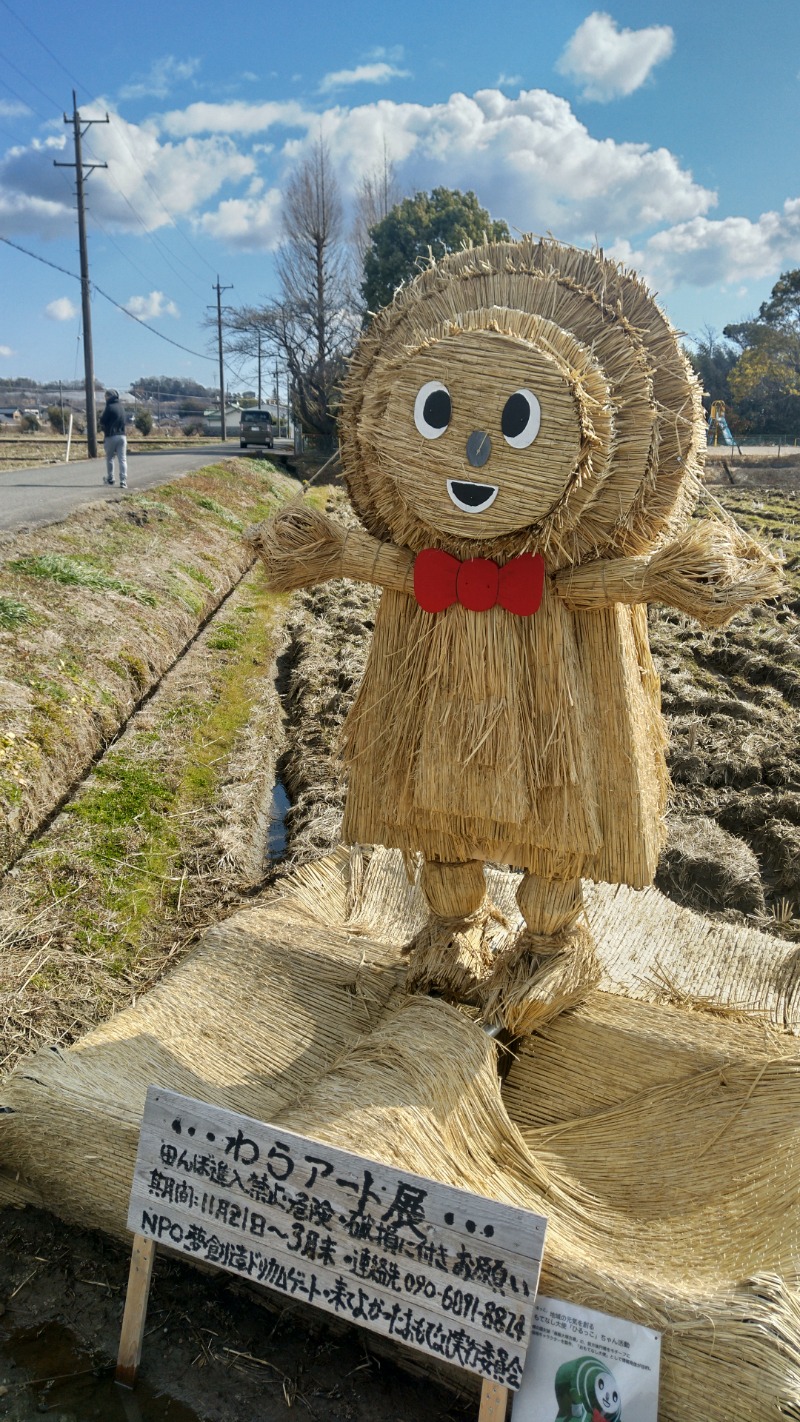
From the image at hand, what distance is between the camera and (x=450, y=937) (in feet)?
10.2

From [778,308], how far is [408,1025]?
41.2 meters

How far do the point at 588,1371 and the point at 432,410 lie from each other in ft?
7.00

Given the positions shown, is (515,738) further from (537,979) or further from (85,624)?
(85,624)

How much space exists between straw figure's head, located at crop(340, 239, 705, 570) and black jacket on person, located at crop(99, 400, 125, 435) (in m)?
11.5

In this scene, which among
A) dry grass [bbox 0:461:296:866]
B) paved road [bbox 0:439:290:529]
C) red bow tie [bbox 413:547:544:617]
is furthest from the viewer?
paved road [bbox 0:439:290:529]

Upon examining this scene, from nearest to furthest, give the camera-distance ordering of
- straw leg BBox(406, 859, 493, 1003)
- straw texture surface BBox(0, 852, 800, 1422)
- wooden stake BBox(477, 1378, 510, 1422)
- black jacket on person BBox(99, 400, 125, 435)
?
1. wooden stake BBox(477, 1378, 510, 1422)
2. straw texture surface BBox(0, 852, 800, 1422)
3. straw leg BBox(406, 859, 493, 1003)
4. black jacket on person BBox(99, 400, 125, 435)

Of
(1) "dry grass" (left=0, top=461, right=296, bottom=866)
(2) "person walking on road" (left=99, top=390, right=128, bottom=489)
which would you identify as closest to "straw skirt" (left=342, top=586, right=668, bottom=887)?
(1) "dry grass" (left=0, top=461, right=296, bottom=866)

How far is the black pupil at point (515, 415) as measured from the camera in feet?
7.65

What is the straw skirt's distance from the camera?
2.65 m

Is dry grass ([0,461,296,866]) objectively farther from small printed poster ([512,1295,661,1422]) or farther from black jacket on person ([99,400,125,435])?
small printed poster ([512,1295,661,1422])

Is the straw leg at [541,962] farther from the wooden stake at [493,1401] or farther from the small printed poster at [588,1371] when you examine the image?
the wooden stake at [493,1401]

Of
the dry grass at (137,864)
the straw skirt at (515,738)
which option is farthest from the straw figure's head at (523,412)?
the dry grass at (137,864)

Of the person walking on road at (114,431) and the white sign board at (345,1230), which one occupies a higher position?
the person walking on road at (114,431)

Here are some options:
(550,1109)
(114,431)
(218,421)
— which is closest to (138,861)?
(550,1109)
